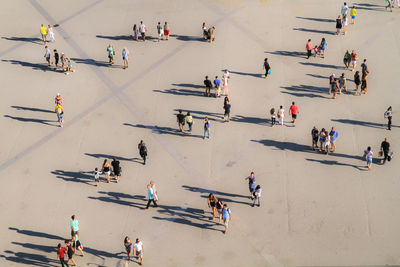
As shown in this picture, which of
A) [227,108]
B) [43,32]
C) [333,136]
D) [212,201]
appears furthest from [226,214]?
[43,32]

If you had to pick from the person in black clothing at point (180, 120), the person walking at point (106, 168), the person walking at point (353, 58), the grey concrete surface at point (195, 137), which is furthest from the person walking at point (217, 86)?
the person walking at point (353, 58)

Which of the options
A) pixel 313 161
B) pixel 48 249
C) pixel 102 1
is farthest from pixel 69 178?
pixel 102 1

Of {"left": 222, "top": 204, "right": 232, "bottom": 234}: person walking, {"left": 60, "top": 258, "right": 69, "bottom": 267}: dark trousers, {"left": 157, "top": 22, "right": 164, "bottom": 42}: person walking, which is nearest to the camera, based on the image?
{"left": 60, "top": 258, "right": 69, "bottom": 267}: dark trousers

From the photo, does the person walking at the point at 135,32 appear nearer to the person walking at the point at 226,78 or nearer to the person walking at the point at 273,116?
the person walking at the point at 226,78

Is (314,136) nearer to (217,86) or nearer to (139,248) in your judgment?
(217,86)

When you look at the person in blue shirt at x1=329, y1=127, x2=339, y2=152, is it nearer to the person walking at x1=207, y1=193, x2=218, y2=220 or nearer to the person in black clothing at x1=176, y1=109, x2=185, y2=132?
the person walking at x1=207, y1=193, x2=218, y2=220

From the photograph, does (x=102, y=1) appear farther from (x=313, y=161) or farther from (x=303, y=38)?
(x=313, y=161)

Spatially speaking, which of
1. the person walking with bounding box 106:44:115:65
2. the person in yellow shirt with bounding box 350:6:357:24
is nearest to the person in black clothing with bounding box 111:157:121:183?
the person walking with bounding box 106:44:115:65

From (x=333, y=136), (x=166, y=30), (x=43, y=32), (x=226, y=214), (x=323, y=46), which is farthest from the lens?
(x=166, y=30)
